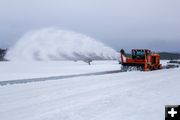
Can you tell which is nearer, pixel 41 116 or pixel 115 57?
pixel 41 116

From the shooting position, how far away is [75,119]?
7000 millimetres

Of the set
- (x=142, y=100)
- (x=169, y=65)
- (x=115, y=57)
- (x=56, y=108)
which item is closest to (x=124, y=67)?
(x=115, y=57)

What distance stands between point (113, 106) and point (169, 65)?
32.5 m

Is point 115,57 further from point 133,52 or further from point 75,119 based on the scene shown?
point 75,119

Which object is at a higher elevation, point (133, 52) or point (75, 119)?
point (133, 52)

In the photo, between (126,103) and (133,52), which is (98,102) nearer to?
(126,103)

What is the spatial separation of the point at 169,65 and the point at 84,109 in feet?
109

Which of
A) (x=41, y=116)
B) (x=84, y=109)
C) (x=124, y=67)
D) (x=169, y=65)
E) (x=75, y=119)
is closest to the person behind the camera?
(x=75, y=119)

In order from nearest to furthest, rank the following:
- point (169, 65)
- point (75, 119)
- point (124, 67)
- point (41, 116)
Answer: point (75, 119) < point (41, 116) < point (124, 67) < point (169, 65)

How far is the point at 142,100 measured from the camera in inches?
408

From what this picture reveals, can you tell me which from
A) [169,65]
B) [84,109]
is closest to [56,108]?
[84,109]

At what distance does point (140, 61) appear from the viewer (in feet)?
101

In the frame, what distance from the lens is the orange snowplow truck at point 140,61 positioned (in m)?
30.2

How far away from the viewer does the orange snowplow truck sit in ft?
99.1
